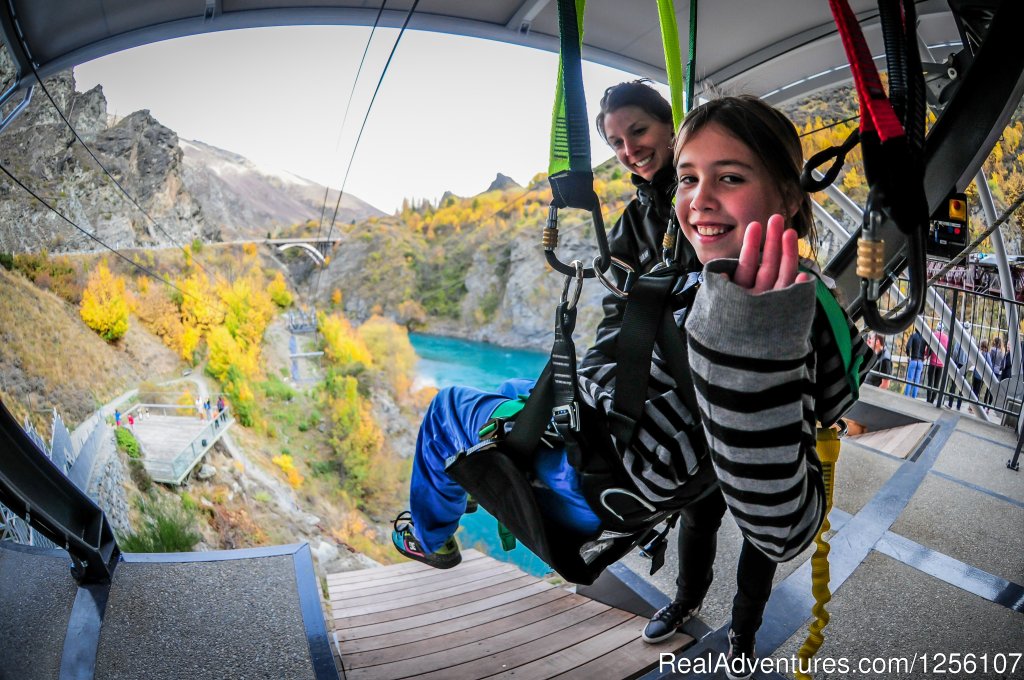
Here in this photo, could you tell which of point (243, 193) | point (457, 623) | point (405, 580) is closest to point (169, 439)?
point (243, 193)

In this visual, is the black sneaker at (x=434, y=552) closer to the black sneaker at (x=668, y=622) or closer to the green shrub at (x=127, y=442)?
the black sneaker at (x=668, y=622)

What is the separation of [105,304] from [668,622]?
5.39 meters

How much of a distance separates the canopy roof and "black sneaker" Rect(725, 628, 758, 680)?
7.32 feet

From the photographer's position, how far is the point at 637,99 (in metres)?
1.20

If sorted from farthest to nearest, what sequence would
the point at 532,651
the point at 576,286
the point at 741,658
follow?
1. the point at 532,651
2. the point at 741,658
3. the point at 576,286

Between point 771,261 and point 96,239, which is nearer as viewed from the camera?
→ point 771,261

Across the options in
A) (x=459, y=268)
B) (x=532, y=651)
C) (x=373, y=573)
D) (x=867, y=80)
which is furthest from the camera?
(x=459, y=268)

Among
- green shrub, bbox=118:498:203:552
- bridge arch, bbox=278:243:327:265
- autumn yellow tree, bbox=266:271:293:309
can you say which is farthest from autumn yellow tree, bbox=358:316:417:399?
green shrub, bbox=118:498:203:552

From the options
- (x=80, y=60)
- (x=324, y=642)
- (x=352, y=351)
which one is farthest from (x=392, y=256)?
(x=324, y=642)

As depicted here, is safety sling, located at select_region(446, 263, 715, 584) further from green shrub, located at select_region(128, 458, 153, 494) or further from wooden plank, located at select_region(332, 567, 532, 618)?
green shrub, located at select_region(128, 458, 153, 494)

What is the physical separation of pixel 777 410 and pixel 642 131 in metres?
0.88

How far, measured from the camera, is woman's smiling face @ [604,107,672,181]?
1.20 meters

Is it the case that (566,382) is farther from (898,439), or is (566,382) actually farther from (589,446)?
(898,439)

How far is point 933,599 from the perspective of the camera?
1.36 m
